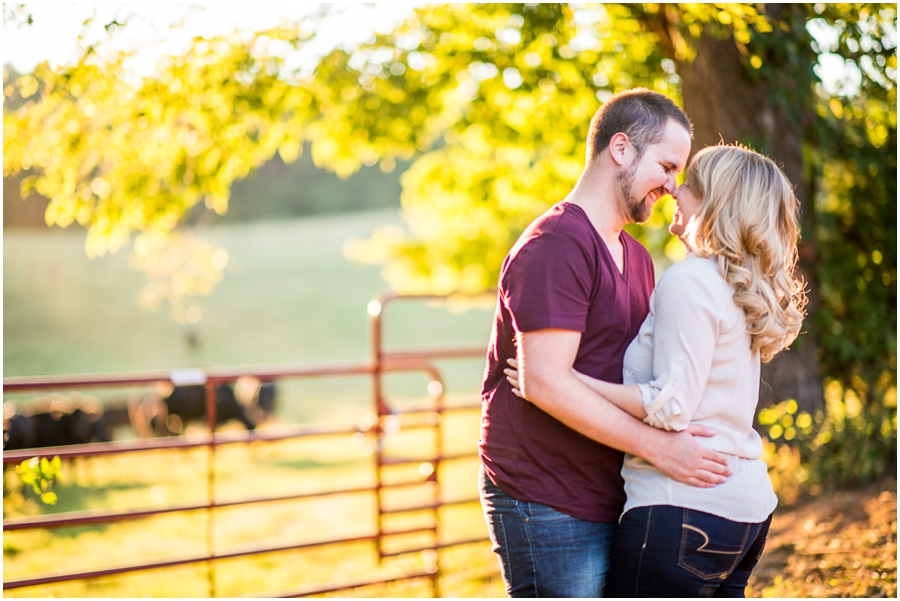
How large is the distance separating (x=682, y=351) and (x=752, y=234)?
33 centimetres

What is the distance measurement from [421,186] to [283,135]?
106 inches

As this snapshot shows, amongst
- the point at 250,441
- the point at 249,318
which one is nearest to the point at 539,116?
the point at 250,441

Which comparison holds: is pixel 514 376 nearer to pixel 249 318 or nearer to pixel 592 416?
pixel 592 416

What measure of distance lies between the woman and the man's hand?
3cm

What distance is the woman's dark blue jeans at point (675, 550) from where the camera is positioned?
164 cm

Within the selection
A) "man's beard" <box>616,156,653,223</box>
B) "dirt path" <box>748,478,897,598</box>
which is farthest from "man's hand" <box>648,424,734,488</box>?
"dirt path" <box>748,478,897,598</box>

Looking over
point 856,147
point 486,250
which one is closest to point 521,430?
point 856,147

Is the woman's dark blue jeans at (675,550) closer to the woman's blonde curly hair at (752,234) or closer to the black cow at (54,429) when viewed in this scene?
the woman's blonde curly hair at (752,234)

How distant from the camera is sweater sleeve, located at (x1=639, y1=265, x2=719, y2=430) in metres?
1.60

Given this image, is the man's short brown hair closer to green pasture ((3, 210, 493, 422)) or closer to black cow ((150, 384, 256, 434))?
black cow ((150, 384, 256, 434))

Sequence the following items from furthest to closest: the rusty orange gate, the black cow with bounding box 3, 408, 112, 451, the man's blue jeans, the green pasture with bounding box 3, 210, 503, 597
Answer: the black cow with bounding box 3, 408, 112, 451, the green pasture with bounding box 3, 210, 503, 597, the rusty orange gate, the man's blue jeans

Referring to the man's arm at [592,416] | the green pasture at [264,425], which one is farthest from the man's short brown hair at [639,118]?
the green pasture at [264,425]

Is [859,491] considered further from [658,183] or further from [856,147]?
[658,183]

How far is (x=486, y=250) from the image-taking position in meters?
10.2
